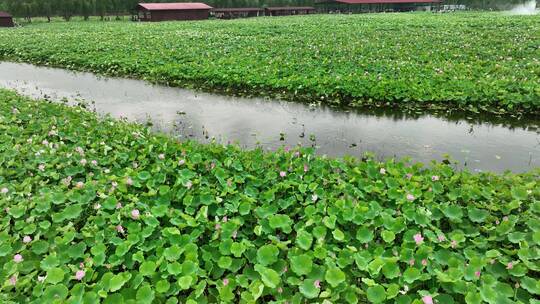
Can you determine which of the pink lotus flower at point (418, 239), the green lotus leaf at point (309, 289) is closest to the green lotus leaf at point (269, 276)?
the green lotus leaf at point (309, 289)

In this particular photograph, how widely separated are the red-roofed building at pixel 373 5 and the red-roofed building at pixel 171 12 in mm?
27375

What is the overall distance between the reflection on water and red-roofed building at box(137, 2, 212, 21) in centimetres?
5408

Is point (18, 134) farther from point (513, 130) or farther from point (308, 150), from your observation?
point (513, 130)

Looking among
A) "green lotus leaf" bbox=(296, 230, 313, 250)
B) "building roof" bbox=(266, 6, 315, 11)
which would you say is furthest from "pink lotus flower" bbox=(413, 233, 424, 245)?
"building roof" bbox=(266, 6, 315, 11)

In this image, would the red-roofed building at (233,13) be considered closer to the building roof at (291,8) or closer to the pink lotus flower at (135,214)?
the building roof at (291,8)

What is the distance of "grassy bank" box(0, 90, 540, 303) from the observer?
3432mm

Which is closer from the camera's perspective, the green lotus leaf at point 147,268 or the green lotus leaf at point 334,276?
the green lotus leaf at point 334,276

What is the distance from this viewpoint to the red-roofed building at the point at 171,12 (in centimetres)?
6239

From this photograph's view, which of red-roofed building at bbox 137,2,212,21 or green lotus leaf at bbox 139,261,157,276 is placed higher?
red-roofed building at bbox 137,2,212,21

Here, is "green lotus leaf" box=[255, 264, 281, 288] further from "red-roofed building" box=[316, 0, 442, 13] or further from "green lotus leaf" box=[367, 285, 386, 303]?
"red-roofed building" box=[316, 0, 442, 13]

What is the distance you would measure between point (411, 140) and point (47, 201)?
273 inches

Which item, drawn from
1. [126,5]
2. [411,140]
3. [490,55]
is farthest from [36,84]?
[126,5]

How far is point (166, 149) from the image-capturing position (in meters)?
6.36

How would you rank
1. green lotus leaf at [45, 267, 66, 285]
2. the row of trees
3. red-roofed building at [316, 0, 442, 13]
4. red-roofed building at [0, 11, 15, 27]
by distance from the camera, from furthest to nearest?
red-roofed building at [316, 0, 442, 13]
the row of trees
red-roofed building at [0, 11, 15, 27]
green lotus leaf at [45, 267, 66, 285]
